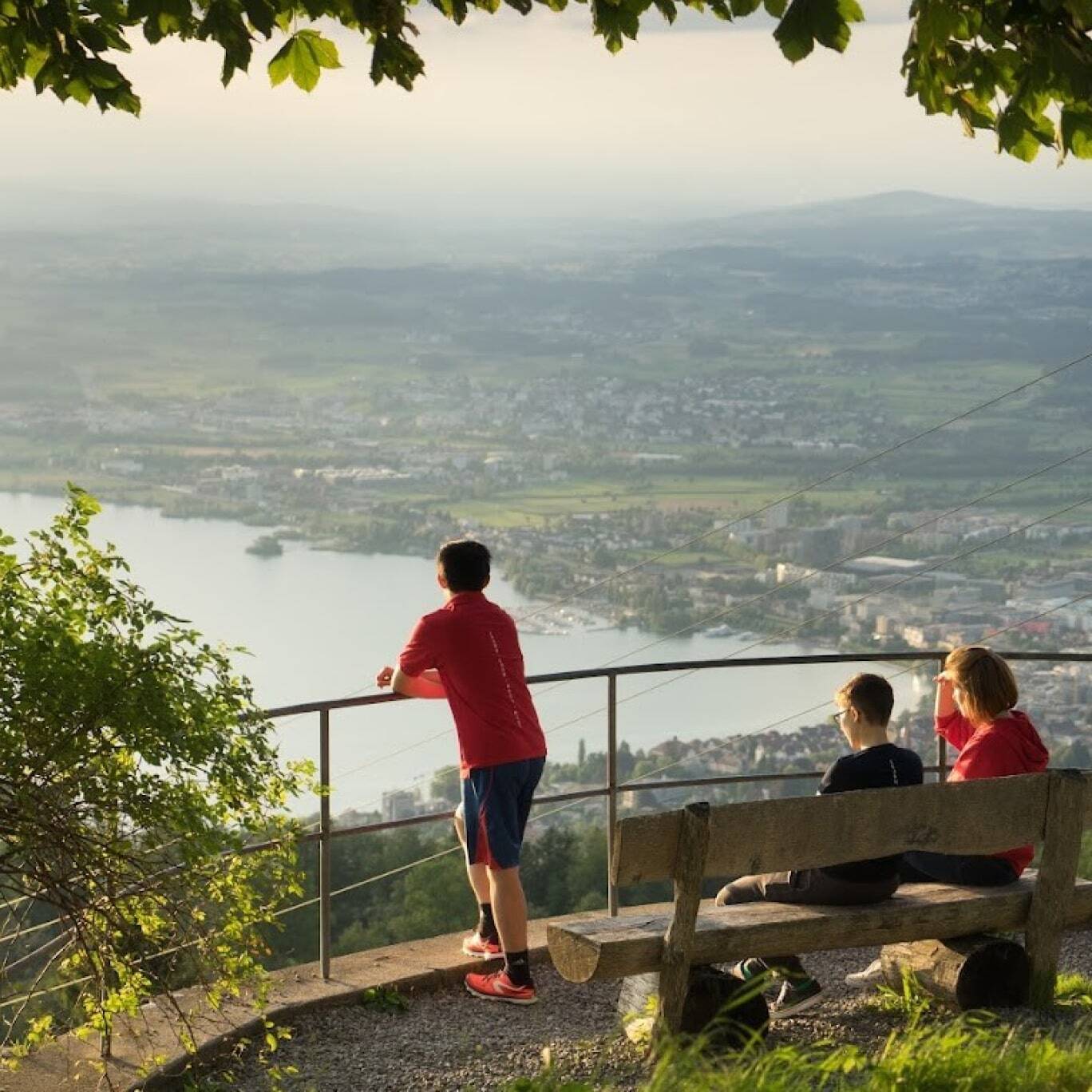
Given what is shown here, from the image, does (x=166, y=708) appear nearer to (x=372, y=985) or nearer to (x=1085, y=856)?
(x=372, y=985)

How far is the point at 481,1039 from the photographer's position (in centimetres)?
554

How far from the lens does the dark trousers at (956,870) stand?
5.42 m

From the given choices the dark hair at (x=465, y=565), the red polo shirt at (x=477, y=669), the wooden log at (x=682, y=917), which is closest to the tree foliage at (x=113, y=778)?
the red polo shirt at (x=477, y=669)

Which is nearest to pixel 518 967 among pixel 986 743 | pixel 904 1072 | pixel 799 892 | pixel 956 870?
pixel 799 892

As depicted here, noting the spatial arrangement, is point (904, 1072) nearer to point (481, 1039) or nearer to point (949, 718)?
point (481, 1039)

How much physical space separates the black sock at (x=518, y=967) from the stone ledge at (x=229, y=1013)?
275 mm

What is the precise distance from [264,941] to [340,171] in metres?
100

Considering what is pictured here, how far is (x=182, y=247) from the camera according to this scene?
74.6 meters

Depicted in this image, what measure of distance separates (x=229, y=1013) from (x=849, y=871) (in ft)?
6.48

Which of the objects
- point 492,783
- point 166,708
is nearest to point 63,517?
point 166,708

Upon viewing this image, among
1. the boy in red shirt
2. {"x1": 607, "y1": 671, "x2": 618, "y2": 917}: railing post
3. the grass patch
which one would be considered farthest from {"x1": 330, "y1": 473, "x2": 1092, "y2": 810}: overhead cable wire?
the grass patch

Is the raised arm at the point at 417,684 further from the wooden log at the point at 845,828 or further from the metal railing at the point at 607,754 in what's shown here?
the wooden log at the point at 845,828

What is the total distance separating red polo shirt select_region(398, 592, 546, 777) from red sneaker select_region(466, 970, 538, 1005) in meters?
0.76

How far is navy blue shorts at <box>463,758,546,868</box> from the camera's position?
573cm
